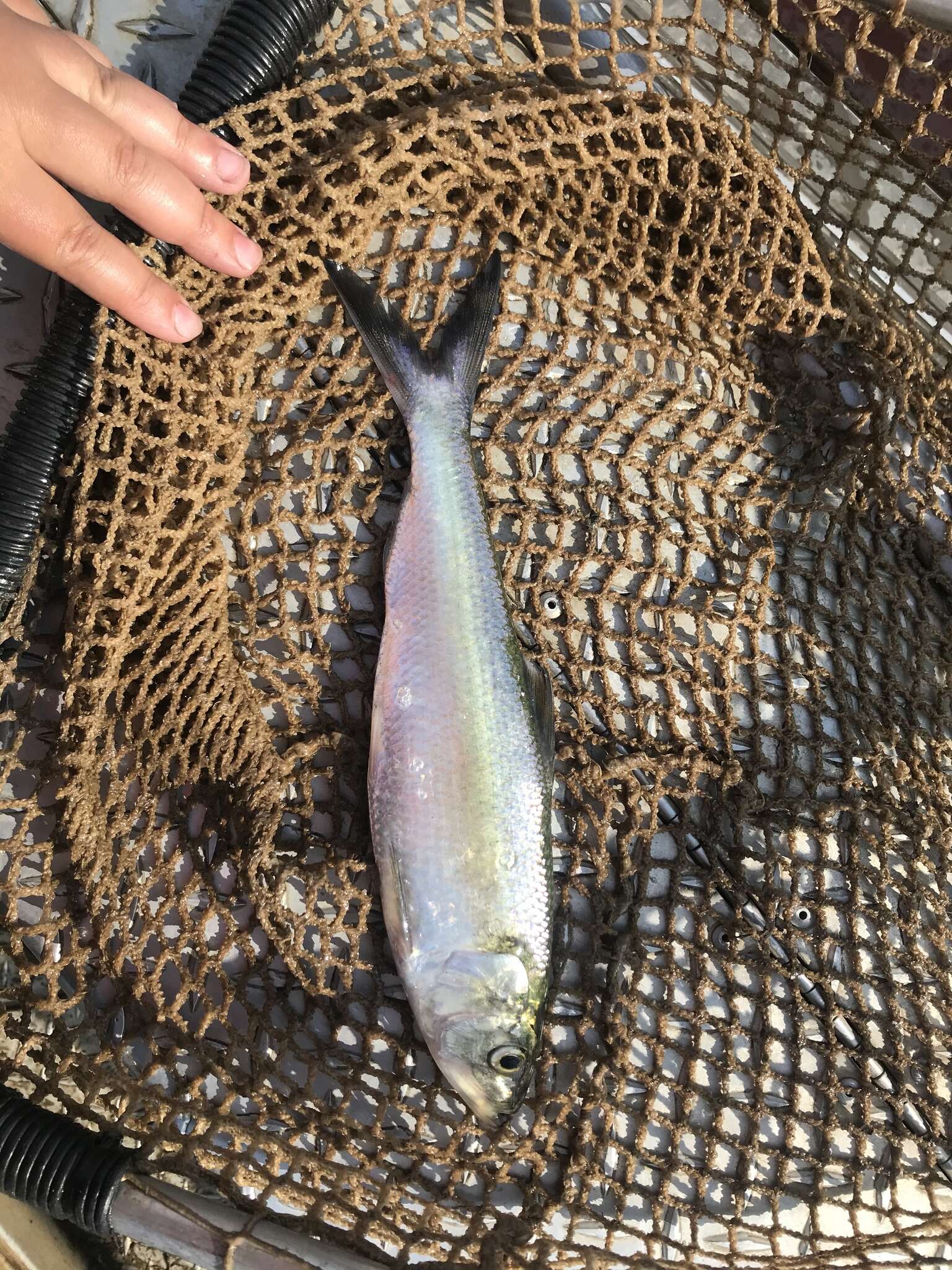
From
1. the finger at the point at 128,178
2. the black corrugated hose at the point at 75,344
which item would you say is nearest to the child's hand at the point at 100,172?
the finger at the point at 128,178

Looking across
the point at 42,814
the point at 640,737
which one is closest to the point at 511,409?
the point at 640,737

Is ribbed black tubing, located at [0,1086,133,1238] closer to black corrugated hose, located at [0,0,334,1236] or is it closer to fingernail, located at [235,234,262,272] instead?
black corrugated hose, located at [0,0,334,1236]

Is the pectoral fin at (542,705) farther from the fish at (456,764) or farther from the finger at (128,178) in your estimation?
the finger at (128,178)

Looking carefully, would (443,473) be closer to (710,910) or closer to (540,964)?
(540,964)

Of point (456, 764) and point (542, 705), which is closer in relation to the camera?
point (456, 764)

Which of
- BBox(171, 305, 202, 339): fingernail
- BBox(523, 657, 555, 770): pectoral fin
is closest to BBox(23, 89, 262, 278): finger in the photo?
BBox(171, 305, 202, 339): fingernail

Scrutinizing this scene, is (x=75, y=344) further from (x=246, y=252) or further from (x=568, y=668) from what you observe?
(x=568, y=668)

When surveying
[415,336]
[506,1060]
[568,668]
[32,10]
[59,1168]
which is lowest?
[59,1168]

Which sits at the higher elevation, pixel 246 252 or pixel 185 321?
pixel 246 252

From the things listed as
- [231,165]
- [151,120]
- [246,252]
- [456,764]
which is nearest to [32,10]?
[151,120]
